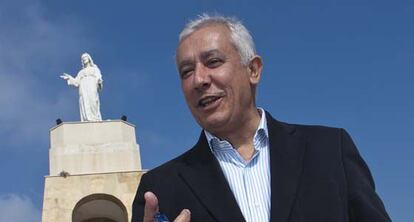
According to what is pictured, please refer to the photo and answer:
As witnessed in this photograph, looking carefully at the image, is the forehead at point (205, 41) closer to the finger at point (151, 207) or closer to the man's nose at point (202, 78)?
the man's nose at point (202, 78)

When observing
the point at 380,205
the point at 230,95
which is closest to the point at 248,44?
the point at 230,95

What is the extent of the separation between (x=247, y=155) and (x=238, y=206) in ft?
1.07

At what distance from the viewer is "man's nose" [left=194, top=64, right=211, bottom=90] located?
285cm

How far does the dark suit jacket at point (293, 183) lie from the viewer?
2689 mm

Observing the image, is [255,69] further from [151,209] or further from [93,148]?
[93,148]

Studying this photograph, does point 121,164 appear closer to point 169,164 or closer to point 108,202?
point 108,202

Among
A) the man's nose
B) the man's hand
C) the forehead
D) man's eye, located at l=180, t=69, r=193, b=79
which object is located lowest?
the man's hand

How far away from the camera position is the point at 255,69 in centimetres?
308

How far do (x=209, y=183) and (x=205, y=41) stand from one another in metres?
0.70

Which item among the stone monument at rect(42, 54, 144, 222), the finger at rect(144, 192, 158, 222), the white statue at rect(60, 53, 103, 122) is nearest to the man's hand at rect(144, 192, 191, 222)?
the finger at rect(144, 192, 158, 222)

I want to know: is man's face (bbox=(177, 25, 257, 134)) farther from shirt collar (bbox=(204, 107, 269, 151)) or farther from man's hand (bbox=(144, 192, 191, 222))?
man's hand (bbox=(144, 192, 191, 222))

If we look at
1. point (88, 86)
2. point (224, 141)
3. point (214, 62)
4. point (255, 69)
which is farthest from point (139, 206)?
point (88, 86)

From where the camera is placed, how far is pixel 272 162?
2.87 metres

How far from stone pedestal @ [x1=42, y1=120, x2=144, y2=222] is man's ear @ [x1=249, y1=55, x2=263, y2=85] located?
13.9 meters
